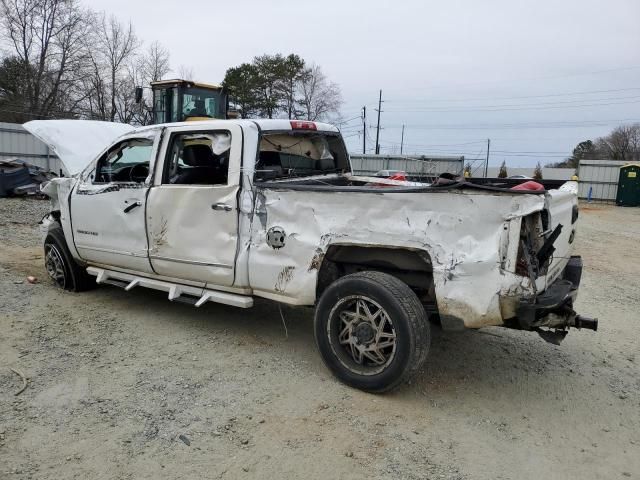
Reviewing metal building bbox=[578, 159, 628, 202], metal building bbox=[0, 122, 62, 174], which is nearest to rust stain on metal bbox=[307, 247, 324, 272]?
metal building bbox=[0, 122, 62, 174]

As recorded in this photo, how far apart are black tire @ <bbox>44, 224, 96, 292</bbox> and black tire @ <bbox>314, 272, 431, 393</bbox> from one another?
351cm

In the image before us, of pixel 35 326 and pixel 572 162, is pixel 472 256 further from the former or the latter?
pixel 572 162

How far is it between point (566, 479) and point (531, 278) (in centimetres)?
117

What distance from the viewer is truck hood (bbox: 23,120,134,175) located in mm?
6285

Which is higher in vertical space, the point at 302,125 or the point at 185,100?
the point at 185,100

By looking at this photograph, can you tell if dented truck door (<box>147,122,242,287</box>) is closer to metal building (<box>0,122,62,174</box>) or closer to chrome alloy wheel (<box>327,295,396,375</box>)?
chrome alloy wheel (<box>327,295,396,375</box>)

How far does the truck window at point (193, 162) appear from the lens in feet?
16.0

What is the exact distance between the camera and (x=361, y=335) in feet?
12.5

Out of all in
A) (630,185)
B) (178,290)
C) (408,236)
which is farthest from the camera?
(630,185)

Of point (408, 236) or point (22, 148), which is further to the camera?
point (22, 148)

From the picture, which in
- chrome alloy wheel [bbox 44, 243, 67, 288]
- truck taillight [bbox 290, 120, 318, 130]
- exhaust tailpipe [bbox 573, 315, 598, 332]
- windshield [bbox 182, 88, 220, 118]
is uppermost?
windshield [bbox 182, 88, 220, 118]

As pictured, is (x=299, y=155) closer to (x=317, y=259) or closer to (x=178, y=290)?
(x=317, y=259)

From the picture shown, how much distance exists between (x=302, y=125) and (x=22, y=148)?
730 inches

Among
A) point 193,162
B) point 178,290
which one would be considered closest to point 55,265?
point 178,290
